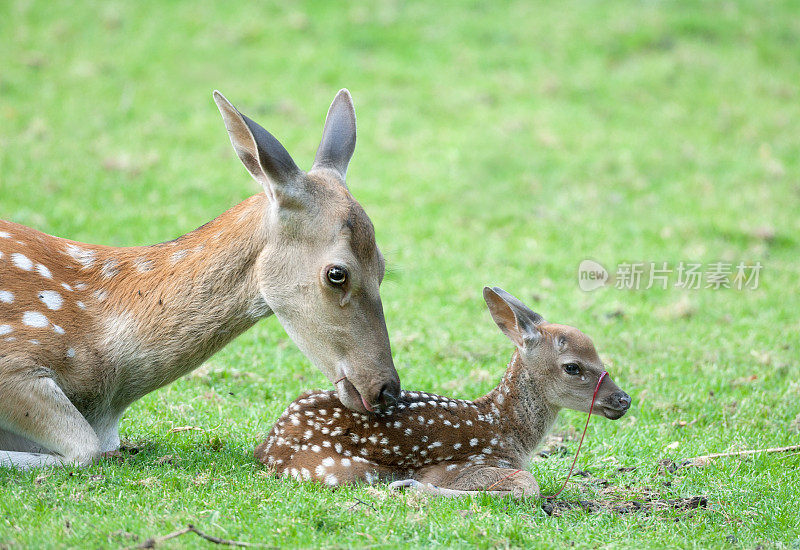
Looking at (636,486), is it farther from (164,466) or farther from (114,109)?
(114,109)

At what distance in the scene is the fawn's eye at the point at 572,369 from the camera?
19.1 feet

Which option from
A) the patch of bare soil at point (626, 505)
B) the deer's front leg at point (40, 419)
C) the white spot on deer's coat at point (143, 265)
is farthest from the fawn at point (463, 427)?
the white spot on deer's coat at point (143, 265)

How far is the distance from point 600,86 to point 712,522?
1275 centimetres

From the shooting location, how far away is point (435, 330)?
888 cm

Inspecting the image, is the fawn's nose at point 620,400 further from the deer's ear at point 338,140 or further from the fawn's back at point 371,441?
the deer's ear at point 338,140

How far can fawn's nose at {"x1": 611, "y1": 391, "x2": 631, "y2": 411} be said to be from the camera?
5.78m

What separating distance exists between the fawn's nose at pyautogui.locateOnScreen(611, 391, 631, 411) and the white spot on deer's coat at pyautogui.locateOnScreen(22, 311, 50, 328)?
3279 millimetres

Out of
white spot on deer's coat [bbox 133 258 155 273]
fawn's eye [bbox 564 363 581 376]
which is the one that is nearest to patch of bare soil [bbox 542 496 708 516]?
fawn's eye [bbox 564 363 581 376]

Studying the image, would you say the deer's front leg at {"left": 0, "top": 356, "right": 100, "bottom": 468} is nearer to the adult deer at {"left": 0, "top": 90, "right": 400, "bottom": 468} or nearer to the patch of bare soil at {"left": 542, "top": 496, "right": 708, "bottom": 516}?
the adult deer at {"left": 0, "top": 90, "right": 400, "bottom": 468}

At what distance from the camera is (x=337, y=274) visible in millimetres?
4926

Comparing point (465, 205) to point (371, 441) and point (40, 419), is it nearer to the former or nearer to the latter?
point (371, 441)

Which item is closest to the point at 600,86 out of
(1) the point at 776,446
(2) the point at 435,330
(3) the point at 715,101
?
(3) the point at 715,101

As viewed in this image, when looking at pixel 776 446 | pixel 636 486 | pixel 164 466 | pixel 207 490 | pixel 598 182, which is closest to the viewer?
pixel 207 490

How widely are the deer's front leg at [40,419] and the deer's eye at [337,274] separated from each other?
4.94ft
